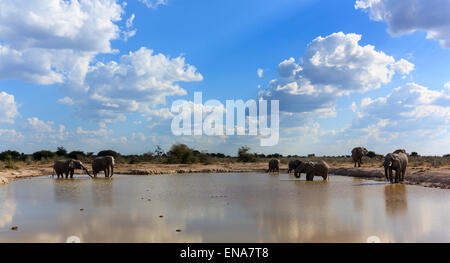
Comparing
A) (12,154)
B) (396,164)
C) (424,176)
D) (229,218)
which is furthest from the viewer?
(12,154)

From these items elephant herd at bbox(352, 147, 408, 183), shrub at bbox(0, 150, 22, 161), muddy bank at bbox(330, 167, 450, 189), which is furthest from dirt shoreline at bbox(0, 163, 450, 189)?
shrub at bbox(0, 150, 22, 161)

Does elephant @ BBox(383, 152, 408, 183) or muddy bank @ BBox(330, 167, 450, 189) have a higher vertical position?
elephant @ BBox(383, 152, 408, 183)

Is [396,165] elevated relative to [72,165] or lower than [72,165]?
elevated

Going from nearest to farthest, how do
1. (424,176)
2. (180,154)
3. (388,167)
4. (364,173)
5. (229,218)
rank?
(229,218) → (388,167) → (424,176) → (364,173) → (180,154)

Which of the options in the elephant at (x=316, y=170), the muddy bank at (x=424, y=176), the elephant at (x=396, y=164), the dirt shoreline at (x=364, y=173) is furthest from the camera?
the elephant at (x=316, y=170)

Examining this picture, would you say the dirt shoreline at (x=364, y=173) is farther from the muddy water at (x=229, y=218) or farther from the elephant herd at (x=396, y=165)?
the muddy water at (x=229, y=218)

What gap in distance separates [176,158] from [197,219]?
3577cm

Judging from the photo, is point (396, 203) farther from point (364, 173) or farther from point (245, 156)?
point (245, 156)

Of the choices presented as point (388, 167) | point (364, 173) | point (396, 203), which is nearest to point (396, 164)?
point (388, 167)

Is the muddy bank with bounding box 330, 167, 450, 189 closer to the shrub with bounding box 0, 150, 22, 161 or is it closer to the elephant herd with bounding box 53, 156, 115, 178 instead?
the elephant herd with bounding box 53, 156, 115, 178

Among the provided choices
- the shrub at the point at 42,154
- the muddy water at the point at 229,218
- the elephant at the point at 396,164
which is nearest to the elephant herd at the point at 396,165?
the elephant at the point at 396,164
